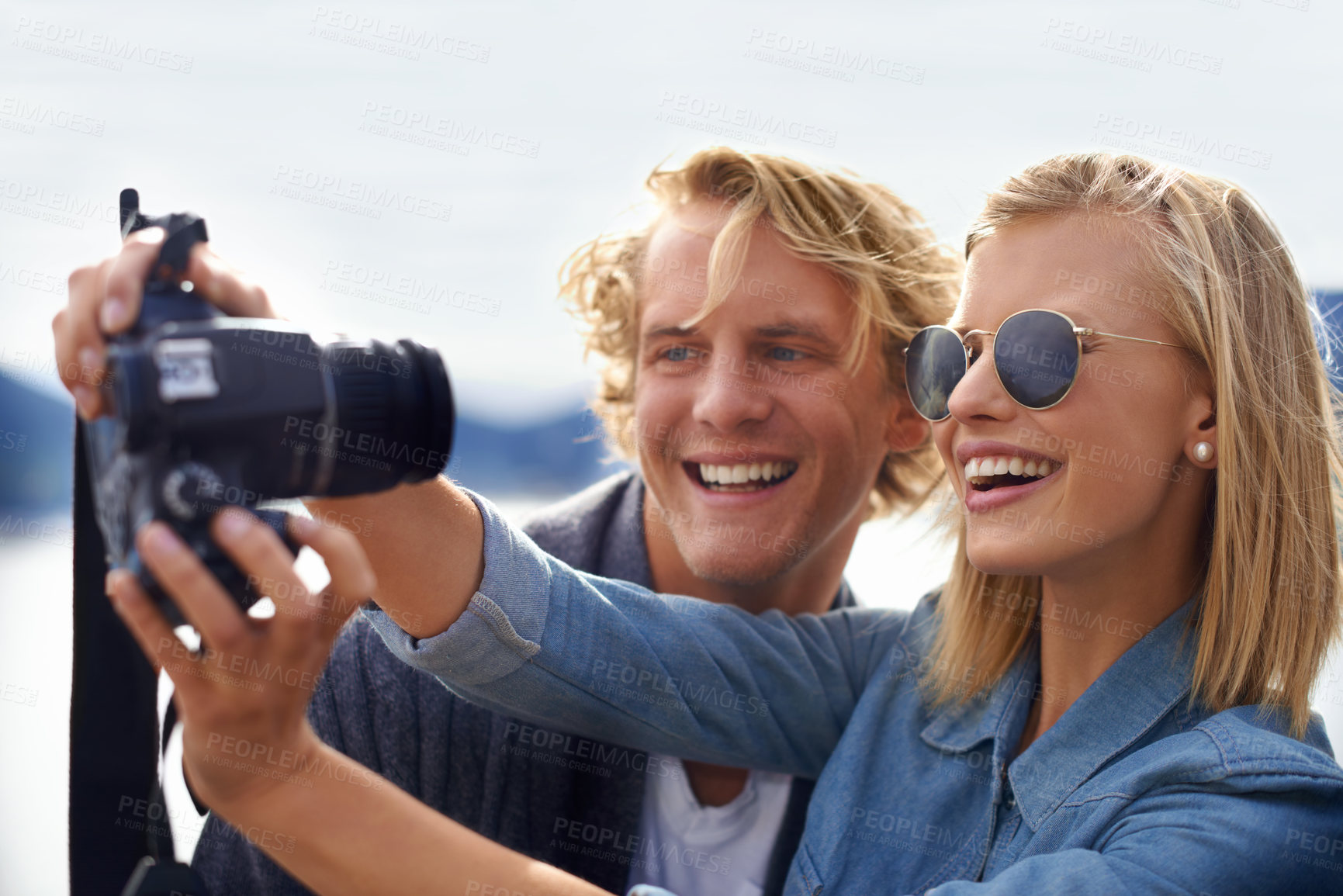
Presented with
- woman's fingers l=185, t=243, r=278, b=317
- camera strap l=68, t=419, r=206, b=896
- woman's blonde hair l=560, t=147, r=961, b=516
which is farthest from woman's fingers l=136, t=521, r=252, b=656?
woman's blonde hair l=560, t=147, r=961, b=516

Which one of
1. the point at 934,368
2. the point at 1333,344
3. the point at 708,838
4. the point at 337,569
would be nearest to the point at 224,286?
the point at 337,569

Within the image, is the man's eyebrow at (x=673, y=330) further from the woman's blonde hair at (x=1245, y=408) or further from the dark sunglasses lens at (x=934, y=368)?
the woman's blonde hair at (x=1245, y=408)

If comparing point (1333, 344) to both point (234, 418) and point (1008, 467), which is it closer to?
point (1008, 467)

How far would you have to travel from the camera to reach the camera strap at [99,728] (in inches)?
59.8

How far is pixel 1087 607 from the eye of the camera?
5.39 feet

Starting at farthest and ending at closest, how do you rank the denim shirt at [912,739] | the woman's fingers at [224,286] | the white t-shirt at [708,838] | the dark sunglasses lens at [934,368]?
the white t-shirt at [708,838]
the dark sunglasses lens at [934,368]
the denim shirt at [912,739]
the woman's fingers at [224,286]

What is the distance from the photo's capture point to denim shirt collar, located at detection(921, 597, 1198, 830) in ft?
4.92

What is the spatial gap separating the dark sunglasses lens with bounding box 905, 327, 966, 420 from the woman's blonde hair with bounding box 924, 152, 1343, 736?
0.21 meters

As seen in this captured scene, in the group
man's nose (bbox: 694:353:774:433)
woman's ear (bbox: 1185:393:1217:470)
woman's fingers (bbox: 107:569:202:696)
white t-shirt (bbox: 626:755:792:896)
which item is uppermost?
woman's ear (bbox: 1185:393:1217:470)

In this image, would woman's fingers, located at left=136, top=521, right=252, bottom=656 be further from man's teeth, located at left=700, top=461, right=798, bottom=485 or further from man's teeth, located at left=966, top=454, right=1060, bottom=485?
man's teeth, located at left=700, top=461, right=798, bottom=485

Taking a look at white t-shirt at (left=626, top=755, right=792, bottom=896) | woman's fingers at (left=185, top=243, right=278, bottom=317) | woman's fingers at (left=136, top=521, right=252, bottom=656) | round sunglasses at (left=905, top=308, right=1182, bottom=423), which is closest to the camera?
woman's fingers at (left=136, top=521, right=252, bottom=656)

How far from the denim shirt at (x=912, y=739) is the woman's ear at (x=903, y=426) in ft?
1.51

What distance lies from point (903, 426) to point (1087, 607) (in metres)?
0.75

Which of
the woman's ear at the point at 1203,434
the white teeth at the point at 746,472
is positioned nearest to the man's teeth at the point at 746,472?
the white teeth at the point at 746,472
